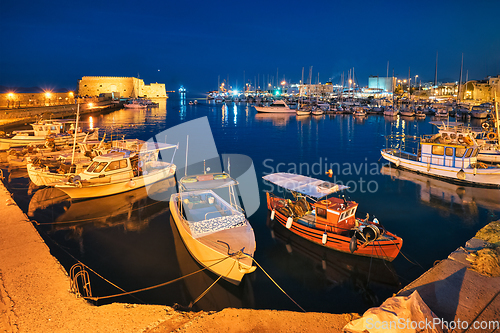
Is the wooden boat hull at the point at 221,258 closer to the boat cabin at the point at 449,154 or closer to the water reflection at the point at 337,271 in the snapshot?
the water reflection at the point at 337,271

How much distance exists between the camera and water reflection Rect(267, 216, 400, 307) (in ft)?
28.6

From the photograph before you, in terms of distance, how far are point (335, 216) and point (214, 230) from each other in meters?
4.14

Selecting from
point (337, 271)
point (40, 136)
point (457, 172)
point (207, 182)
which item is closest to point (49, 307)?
point (207, 182)

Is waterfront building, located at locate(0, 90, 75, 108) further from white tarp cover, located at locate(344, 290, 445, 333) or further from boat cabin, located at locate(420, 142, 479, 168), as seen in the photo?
white tarp cover, located at locate(344, 290, 445, 333)

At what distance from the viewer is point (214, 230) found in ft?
30.6

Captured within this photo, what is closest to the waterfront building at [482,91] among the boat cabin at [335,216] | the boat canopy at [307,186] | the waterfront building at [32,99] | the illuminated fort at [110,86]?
the boat canopy at [307,186]

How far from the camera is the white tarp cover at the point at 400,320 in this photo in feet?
15.9

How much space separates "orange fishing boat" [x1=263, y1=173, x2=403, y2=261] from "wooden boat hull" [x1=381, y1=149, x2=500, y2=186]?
40.2ft

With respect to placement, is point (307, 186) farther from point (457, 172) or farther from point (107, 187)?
point (457, 172)

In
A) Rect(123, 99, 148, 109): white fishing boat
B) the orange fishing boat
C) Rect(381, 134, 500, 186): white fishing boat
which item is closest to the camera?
the orange fishing boat

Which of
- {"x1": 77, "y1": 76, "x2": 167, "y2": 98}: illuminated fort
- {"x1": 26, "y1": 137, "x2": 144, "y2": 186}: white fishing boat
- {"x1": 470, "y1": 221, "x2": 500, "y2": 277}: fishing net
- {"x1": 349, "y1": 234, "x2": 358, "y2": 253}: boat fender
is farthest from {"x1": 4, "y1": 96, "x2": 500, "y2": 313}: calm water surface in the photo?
{"x1": 77, "y1": 76, "x2": 167, "y2": 98}: illuminated fort

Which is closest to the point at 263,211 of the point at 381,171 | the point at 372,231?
the point at 372,231

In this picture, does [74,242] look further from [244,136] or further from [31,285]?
[244,136]

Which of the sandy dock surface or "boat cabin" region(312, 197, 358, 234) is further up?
"boat cabin" region(312, 197, 358, 234)
